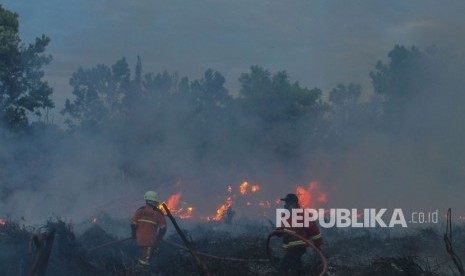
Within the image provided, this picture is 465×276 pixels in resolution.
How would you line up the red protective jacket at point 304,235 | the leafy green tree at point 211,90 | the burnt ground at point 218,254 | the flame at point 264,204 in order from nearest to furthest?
the red protective jacket at point 304,235 → the burnt ground at point 218,254 → the flame at point 264,204 → the leafy green tree at point 211,90

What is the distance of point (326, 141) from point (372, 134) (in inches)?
125

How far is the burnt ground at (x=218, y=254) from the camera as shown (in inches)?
367

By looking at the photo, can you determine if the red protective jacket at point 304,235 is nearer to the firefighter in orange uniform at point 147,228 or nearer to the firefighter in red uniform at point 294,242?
the firefighter in red uniform at point 294,242

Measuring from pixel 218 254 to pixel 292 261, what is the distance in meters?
3.09

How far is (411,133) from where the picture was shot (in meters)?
32.5

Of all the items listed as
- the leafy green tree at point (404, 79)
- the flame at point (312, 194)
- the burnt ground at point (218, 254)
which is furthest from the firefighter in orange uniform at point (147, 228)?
the leafy green tree at point (404, 79)

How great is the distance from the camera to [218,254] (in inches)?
460

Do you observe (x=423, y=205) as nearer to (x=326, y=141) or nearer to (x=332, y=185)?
(x=332, y=185)

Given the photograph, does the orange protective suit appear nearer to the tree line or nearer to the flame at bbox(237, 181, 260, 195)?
the tree line

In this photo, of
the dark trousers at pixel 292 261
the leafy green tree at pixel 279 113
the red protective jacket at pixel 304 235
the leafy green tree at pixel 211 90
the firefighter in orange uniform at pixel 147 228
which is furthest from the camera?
the leafy green tree at pixel 211 90

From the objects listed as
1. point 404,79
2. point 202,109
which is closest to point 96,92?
point 202,109

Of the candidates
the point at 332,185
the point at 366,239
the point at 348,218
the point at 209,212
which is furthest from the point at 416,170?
the point at 366,239

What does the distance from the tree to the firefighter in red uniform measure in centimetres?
1820

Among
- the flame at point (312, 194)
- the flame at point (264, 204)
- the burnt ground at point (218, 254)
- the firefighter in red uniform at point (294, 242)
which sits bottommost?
the flame at point (264, 204)
